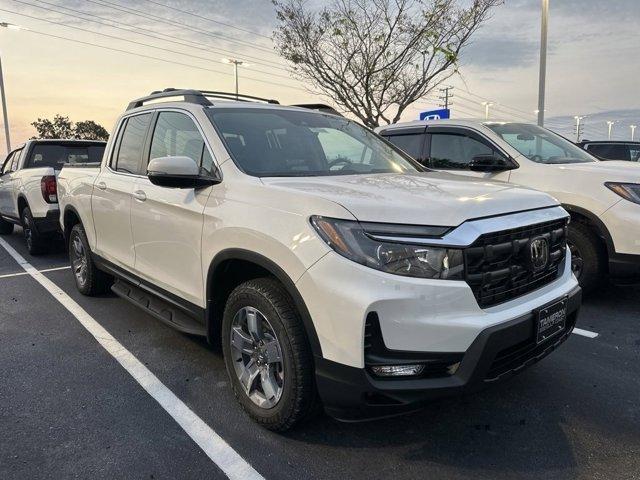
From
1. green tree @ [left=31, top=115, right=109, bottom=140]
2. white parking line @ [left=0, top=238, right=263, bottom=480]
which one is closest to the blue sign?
white parking line @ [left=0, top=238, right=263, bottom=480]

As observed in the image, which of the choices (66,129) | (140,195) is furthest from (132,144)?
(66,129)

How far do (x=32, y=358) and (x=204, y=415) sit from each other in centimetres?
176

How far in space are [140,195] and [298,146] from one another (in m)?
1.27

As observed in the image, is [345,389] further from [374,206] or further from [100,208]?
[100,208]

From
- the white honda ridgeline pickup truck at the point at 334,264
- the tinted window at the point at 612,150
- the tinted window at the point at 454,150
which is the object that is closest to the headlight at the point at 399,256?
the white honda ridgeline pickup truck at the point at 334,264

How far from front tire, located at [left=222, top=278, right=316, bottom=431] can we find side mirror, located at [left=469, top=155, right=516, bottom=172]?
3419 millimetres

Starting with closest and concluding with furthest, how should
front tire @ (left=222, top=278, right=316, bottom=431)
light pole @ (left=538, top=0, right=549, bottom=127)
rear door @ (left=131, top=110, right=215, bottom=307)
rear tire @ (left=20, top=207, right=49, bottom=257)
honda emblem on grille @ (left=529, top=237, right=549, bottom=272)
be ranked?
front tire @ (left=222, top=278, right=316, bottom=431)
honda emblem on grille @ (left=529, top=237, right=549, bottom=272)
rear door @ (left=131, top=110, right=215, bottom=307)
rear tire @ (left=20, top=207, right=49, bottom=257)
light pole @ (left=538, top=0, right=549, bottom=127)

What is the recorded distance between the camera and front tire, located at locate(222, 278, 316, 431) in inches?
100

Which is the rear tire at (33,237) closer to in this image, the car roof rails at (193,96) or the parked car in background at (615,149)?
the car roof rails at (193,96)

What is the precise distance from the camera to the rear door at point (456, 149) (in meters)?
5.87

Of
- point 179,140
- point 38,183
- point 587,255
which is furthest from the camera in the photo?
point 38,183

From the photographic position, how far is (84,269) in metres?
5.41

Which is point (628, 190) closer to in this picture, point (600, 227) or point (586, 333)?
point (600, 227)

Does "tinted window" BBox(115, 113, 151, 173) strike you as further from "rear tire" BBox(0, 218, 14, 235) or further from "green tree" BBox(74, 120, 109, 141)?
"green tree" BBox(74, 120, 109, 141)
